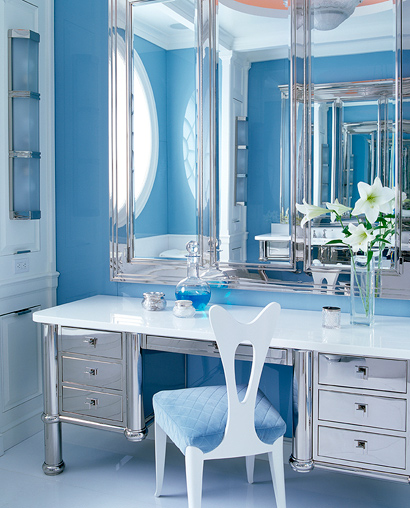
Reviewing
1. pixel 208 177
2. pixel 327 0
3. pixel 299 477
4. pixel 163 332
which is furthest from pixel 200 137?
pixel 299 477

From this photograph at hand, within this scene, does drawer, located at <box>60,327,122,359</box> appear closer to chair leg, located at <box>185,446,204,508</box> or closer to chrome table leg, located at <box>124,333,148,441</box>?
chrome table leg, located at <box>124,333,148,441</box>

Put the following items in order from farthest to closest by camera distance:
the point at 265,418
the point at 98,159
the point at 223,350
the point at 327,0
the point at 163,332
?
the point at 98,159 → the point at 327,0 → the point at 163,332 → the point at 265,418 → the point at 223,350

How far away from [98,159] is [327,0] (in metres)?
1.30

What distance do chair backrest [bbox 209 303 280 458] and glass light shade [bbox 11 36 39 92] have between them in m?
1.63

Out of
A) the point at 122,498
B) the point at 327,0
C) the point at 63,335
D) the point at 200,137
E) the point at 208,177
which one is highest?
the point at 327,0

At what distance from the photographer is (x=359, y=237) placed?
2.17 metres

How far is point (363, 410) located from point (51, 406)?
1336 millimetres

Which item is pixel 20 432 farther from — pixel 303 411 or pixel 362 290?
pixel 362 290

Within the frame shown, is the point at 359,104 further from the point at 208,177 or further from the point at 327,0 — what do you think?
the point at 208,177

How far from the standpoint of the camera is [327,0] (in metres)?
2.43

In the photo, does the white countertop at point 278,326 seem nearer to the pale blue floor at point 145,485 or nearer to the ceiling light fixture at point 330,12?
the pale blue floor at point 145,485

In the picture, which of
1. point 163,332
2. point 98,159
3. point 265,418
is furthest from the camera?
point 98,159

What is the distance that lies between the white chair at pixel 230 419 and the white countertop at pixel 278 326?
A: 0.23 meters

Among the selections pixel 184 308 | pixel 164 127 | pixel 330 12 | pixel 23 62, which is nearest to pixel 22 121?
pixel 23 62
